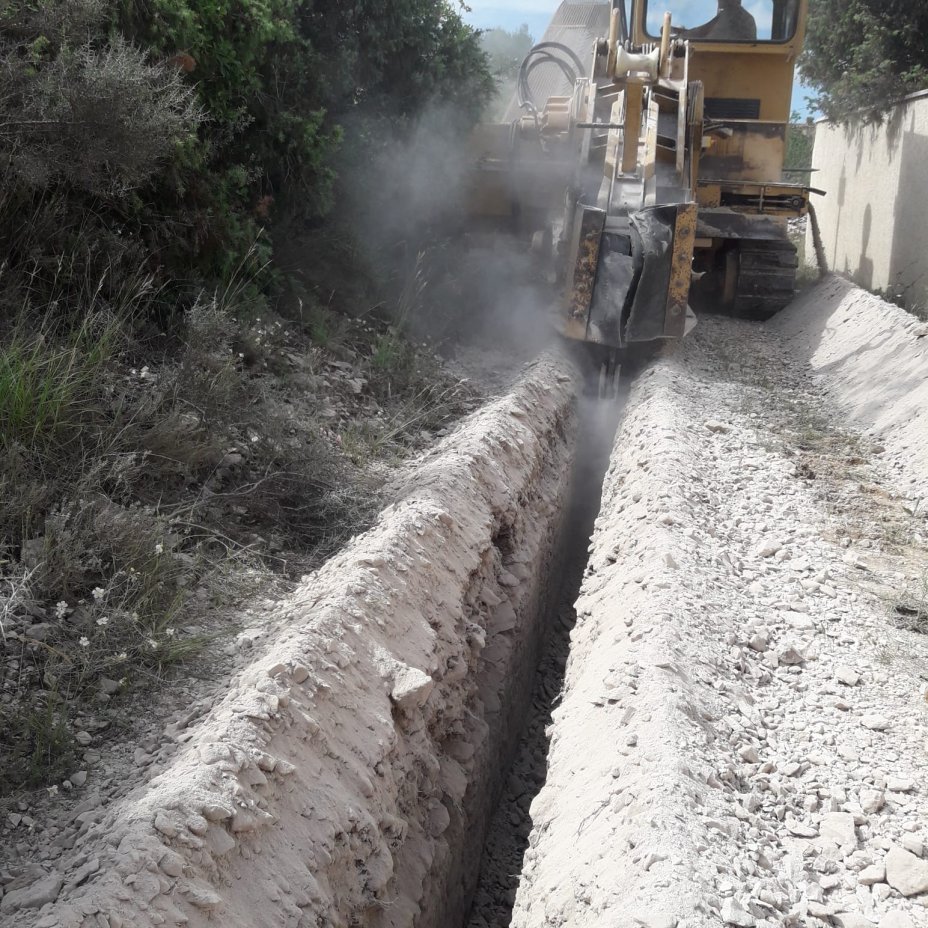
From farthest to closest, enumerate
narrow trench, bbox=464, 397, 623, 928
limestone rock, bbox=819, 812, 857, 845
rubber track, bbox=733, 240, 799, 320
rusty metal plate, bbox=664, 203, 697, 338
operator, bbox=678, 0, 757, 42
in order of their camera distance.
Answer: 1. operator, bbox=678, 0, 757, 42
2. rubber track, bbox=733, 240, 799, 320
3. rusty metal plate, bbox=664, 203, 697, 338
4. narrow trench, bbox=464, 397, 623, 928
5. limestone rock, bbox=819, 812, 857, 845

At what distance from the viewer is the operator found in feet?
36.8

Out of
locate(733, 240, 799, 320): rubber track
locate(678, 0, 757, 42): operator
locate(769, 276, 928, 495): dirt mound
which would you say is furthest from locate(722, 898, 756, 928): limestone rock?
locate(678, 0, 757, 42): operator

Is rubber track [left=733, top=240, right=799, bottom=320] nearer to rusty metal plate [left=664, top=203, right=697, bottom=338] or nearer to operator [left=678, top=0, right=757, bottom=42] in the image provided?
operator [left=678, top=0, right=757, bottom=42]

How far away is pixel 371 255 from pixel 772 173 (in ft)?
16.2

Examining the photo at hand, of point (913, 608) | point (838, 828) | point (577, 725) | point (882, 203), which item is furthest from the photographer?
point (882, 203)

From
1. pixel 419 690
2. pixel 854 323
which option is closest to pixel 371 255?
pixel 854 323

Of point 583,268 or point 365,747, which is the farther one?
point 583,268

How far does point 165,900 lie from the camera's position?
2.83 metres

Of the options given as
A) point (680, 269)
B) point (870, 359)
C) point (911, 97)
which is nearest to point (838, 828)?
point (680, 269)

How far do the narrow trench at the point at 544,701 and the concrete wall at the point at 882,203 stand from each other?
441 centimetres

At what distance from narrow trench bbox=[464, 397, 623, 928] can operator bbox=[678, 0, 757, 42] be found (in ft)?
16.4

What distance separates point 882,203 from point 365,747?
43.2 ft

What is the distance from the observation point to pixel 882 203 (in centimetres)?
1431

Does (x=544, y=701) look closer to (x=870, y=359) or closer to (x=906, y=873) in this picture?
(x=906, y=873)
